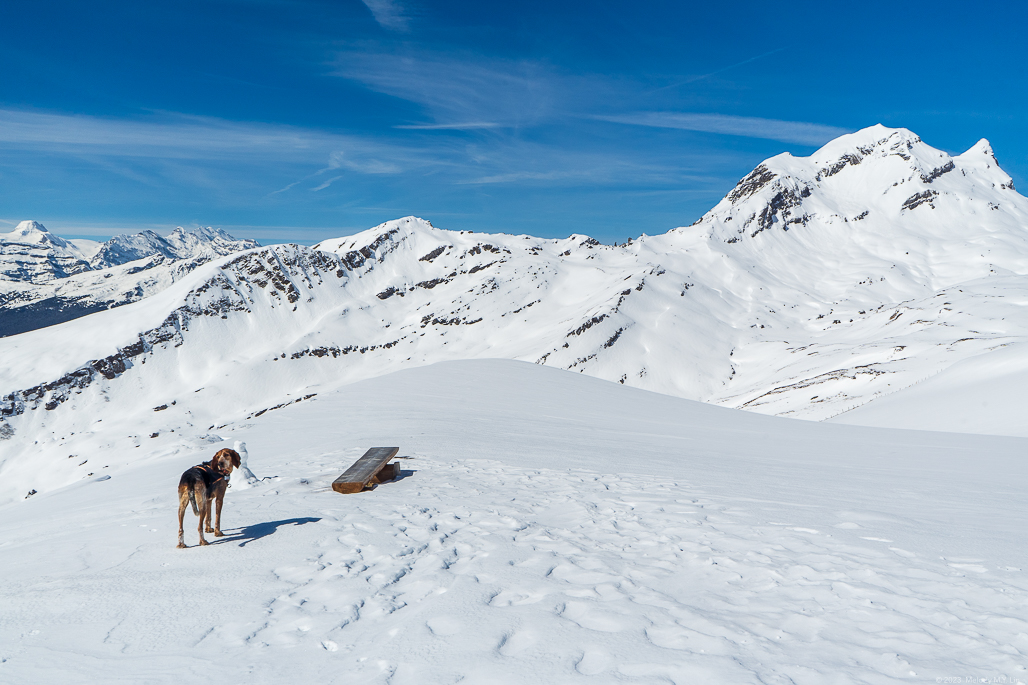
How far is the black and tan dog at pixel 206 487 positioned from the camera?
6.80 metres

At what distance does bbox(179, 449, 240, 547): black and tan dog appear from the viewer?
6.80m

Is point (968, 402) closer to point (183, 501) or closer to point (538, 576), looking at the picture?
point (538, 576)

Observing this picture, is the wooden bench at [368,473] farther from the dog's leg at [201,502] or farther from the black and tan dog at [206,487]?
the dog's leg at [201,502]

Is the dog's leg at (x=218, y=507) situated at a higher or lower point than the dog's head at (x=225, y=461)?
lower

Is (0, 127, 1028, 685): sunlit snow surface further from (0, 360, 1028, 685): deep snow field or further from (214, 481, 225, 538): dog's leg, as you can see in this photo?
(214, 481, 225, 538): dog's leg

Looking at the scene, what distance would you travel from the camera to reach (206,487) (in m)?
6.98

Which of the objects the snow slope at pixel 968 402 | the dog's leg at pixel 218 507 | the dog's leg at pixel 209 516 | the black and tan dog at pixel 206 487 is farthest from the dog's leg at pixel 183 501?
the snow slope at pixel 968 402

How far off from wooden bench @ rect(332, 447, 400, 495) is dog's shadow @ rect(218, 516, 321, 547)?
1474mm

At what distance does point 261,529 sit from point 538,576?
13.8 ft

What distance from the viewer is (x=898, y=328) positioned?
8512cm

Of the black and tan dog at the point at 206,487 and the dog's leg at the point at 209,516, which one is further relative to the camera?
the dog's leg at the point at 209,516

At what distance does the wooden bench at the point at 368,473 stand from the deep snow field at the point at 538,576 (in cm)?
29

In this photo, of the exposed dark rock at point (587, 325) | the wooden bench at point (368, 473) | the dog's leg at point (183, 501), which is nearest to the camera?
the dog's leg at point (183, 501)

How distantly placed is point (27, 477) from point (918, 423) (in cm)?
17093
